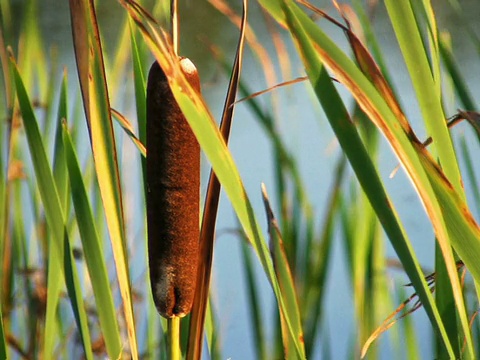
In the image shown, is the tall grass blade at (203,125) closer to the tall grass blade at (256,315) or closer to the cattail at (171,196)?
the cattail at (171,196)

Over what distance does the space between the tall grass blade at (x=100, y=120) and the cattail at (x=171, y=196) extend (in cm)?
4

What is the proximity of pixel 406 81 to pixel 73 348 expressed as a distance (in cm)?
213

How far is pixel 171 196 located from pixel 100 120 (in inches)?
3.2

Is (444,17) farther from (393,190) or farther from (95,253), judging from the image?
(95,253)

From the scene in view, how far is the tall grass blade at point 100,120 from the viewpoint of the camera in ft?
1.64

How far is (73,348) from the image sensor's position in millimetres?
1274

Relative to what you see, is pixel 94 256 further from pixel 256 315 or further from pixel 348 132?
pixel 256 315

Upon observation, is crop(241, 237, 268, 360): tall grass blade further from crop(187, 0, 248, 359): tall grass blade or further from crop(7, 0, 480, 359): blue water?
crop(187, 0, 248, 359): tall grass blade

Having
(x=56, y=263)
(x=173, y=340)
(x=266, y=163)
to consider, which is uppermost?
(x=266, y=163)

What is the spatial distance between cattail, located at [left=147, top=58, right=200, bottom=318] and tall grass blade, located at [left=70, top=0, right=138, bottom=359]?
42mm

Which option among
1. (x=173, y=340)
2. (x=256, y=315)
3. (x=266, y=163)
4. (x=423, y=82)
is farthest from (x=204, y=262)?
(x=266, y=163)

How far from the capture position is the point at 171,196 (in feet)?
1.58

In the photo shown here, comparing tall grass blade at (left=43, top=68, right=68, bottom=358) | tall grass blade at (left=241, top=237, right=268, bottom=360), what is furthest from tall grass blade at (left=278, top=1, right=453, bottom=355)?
tall grass blade at (left=241, top=237, right=268, bottom=360)

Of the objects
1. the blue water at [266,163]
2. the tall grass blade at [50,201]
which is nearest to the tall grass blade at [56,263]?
the tall grass blade at [50,201]
